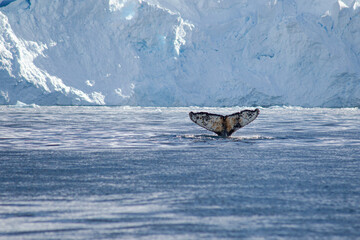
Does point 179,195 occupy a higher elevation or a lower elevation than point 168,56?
lower

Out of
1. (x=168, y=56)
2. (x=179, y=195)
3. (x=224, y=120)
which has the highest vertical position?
(x=168, y=56)

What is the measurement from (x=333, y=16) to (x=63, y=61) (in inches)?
1333

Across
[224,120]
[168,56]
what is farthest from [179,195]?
[168,56]

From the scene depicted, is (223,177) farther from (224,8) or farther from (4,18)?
(224,8)

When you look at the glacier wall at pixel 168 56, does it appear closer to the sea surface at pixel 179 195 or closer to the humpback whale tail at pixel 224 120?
the humpback whale tail at pixel 224 120

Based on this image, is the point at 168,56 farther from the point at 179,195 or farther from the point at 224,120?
the point at 179,195

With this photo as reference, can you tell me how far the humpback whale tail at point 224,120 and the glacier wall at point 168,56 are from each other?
40.8m

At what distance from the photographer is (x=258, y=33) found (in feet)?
183

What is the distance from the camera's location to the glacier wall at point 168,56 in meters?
52.6

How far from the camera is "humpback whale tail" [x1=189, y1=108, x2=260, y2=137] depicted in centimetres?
1309

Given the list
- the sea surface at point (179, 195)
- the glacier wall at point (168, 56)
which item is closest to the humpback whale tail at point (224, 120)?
the sea surface at point (179, 195)

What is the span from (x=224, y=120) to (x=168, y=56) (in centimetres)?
4290

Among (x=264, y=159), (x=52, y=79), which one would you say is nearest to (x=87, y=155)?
(x=264, y=159)

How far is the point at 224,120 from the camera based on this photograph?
13219 millimetres
